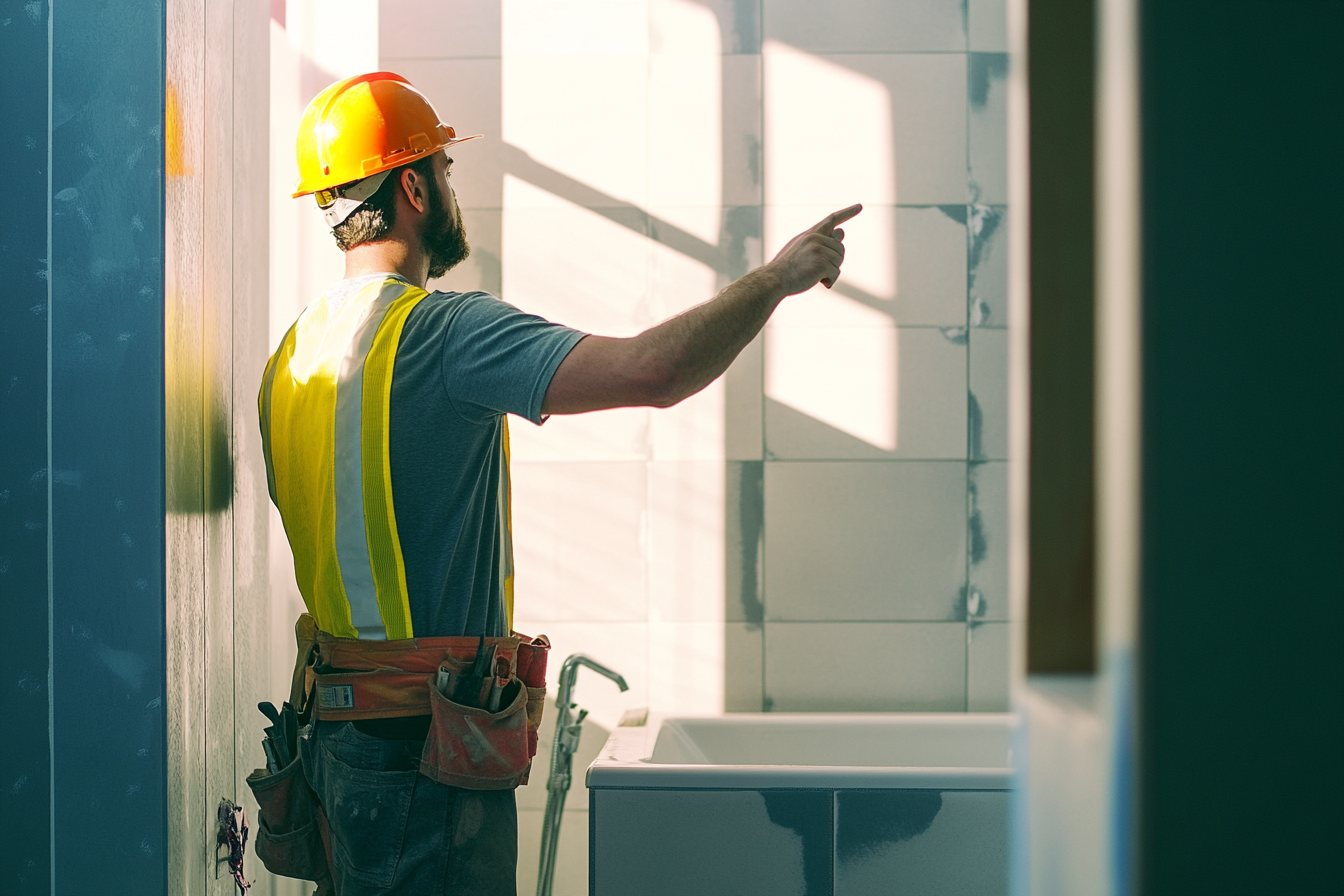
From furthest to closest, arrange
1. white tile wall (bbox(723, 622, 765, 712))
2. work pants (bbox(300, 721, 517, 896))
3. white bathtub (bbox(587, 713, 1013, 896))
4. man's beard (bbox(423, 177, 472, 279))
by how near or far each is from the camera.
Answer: white tile wall (bbox(723, 622, 765, 712)) < white bathtub (bbox(587, 713, 1013, 896)) < man's beard (bbox(423, 177, 472, 279)) < work pants (bbox(300, 721, 517, 896))

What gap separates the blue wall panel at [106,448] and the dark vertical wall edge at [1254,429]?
1395 millimetres

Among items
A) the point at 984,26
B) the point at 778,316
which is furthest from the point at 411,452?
the point at 984,26

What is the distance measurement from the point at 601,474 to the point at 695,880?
956 mm

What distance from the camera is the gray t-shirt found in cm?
117

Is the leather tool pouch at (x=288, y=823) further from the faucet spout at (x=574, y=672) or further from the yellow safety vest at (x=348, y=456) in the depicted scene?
the faucet spout at (x=574, y=672)

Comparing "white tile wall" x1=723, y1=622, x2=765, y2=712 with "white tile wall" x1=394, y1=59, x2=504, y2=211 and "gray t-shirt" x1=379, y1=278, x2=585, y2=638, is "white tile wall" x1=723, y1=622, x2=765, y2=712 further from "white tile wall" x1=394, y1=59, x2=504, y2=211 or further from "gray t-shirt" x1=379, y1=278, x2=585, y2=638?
"white tile wall" x1=394, y1=59, x2=504, y2=211

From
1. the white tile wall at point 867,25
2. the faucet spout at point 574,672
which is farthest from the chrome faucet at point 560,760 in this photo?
the white tile wall at point 867,25

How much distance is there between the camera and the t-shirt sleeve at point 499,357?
1.13 metres

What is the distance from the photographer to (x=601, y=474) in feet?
7.23

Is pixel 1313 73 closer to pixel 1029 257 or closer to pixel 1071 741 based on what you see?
pixel 1029 257

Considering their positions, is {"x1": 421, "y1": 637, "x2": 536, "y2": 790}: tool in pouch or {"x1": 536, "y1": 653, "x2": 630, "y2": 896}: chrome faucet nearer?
{"x1": 421, "y1": 637, "x2": 536, "y2": 790}: tool in pouch

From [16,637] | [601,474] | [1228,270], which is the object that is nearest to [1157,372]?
[1228,270]

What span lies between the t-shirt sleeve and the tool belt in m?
0.33

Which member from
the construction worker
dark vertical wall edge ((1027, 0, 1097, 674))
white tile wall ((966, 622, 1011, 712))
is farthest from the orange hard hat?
white tile wall ((966, 622, 1011, 712))
